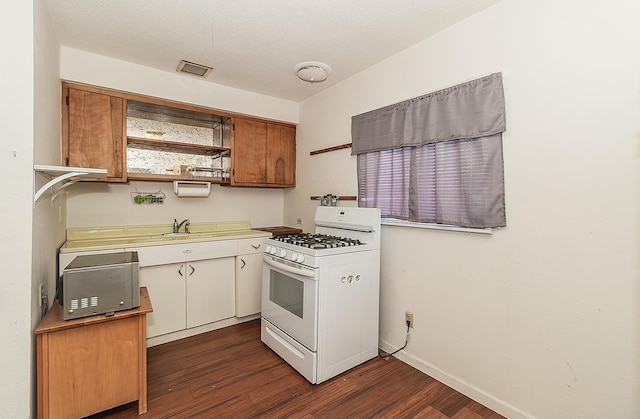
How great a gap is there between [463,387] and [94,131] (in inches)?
139

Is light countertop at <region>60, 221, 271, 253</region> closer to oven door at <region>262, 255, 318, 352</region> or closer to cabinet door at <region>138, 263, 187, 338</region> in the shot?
cabinet door at <region>138, 263, 187, 338</region>

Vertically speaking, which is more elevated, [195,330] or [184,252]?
[184,252]

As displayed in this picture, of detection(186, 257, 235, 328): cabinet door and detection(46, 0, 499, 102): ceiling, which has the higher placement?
detection(46, 0, 499, 102): ceiling

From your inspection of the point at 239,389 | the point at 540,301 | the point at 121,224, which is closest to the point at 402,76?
the point at 540,301

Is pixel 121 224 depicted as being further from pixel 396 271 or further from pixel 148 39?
pixel 396 271

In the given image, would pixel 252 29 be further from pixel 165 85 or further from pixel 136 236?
pixel 136 236

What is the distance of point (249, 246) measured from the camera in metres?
3.12

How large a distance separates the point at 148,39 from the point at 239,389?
2689mm

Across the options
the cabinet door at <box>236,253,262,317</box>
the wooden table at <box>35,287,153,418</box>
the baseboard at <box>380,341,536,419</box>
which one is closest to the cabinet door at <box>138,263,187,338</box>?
the cabinet door at <box>236,253,262,317</box>

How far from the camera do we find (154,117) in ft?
10.1

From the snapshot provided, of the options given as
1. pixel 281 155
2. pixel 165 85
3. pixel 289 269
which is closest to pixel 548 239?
pixel 289 269

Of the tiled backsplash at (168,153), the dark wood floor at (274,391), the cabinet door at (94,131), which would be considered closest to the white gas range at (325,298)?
the dark wood floor at (274,391)

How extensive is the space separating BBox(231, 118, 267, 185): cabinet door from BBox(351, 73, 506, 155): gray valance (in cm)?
125

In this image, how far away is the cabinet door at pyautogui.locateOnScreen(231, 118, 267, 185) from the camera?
3.30m
